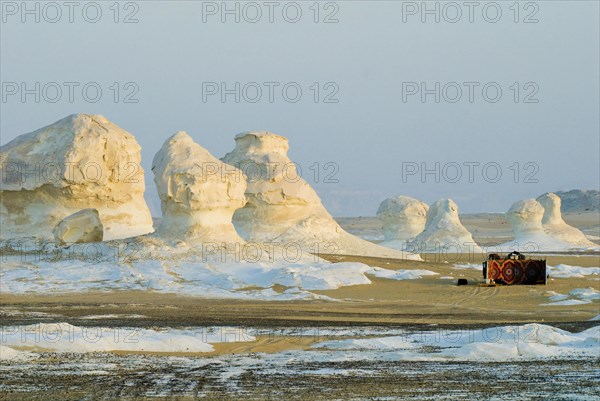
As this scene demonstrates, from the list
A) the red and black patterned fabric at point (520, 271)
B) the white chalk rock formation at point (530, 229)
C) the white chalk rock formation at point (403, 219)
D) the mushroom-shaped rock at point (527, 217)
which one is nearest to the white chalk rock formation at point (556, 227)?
the white chalk rock formation at point (530, 229)

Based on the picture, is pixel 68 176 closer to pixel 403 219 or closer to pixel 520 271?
pixel 520 271

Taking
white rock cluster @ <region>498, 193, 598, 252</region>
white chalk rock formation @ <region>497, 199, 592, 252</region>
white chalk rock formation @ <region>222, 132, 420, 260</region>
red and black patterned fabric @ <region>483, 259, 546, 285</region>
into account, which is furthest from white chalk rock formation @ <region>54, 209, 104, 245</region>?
white chalk rock formation @ <region>497, 199, 592, 252</region>

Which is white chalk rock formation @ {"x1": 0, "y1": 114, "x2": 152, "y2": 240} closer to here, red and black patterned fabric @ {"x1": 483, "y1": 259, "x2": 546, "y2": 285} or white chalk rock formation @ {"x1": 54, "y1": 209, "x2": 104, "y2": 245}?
white chalk rock formation @ {"x1": 54, "y1": 209, "x2": 104, "y2": 245}

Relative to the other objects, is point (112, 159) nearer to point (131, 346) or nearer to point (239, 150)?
point (239, 150)

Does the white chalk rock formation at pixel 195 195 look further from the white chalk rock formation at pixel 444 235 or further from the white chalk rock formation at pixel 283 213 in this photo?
the white chalk rock formation at pixel 444 235

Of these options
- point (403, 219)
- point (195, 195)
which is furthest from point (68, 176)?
point (403, 219)

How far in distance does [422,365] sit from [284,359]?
1991 millimetres

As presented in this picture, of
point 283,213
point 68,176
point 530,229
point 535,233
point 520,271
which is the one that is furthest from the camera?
point 530,229

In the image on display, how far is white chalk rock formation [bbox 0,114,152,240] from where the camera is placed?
3556 centimetres

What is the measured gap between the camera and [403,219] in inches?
2329

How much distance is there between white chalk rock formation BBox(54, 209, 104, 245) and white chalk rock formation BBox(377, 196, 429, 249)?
90.9ft

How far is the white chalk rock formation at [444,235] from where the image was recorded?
→ 51031mm

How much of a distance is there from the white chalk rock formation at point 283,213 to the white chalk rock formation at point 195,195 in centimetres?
775

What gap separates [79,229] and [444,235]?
2458 centimetres
